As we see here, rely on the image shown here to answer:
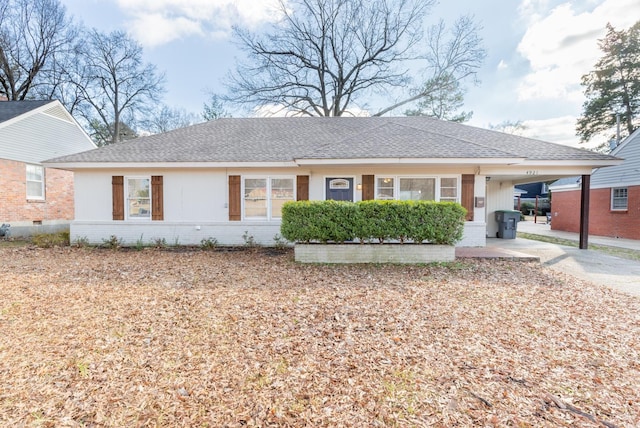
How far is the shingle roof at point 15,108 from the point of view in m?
13.6

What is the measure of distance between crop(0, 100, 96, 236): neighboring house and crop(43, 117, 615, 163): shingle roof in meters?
6.43

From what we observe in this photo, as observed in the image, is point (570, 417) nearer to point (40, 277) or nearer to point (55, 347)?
point (55, 347)

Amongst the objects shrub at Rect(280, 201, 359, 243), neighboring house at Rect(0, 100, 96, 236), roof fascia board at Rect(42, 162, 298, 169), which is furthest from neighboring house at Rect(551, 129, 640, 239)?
neighboring house at Rect(0, 100, 96, 236)

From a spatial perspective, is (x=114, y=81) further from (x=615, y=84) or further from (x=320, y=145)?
(x=615, y=84)

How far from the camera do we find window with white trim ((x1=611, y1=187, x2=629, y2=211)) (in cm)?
1323

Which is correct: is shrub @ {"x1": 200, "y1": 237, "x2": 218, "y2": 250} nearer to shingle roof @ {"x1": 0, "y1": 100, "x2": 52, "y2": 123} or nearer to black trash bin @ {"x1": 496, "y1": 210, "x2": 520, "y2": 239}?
black trash bin @ {"x1": 496, "y1": 210, "x2": 520, "y2": 239}

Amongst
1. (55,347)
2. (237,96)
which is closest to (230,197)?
(55,347)

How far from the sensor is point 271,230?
9.85 metres

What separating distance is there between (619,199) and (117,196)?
21096 millimetres

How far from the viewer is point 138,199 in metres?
10.2

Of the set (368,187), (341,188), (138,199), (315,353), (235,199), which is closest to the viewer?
(315,353)

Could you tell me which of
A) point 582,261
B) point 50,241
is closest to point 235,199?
point 50,241

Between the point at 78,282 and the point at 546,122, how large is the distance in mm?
47210

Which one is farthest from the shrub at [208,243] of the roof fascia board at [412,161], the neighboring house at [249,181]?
the roof fascia board at [412,161]
